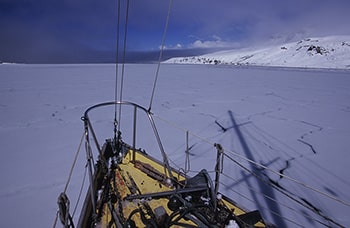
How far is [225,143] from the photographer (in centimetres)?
423

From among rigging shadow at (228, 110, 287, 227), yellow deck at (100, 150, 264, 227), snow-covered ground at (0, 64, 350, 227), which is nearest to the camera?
yellow deck at (100, 150, 264, 227)

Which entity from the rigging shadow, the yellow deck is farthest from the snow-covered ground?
the yellow deck

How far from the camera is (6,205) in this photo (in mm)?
2502

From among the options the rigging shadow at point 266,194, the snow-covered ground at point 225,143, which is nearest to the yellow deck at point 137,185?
the snow-covered ground at point 225,143

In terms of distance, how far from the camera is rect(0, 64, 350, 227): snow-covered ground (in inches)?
102

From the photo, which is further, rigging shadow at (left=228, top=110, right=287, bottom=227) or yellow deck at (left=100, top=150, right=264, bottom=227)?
rigging shadow at (left=228, top=110, right=287, bottom=227)

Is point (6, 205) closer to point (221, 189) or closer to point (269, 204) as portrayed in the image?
point (221, 189)

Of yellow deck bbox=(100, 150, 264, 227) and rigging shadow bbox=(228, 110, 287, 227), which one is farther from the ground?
yellow deck bbox=(100, 150, 264, 227)

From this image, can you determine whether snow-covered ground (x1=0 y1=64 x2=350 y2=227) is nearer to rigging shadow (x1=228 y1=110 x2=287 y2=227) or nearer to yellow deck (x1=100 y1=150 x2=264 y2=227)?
rigging shadow (x1=228 y1=110 x2=287 y2=227)

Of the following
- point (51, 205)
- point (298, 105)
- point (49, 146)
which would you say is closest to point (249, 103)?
point (298, 105)

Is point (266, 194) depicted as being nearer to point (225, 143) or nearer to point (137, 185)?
point (225, 143)

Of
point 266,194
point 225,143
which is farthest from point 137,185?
point 225,143

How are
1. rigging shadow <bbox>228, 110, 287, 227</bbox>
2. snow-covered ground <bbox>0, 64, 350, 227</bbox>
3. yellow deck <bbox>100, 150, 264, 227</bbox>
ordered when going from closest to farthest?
yellow deck <bbox>100, 150, 264, 227</bbox> → rigging shadow <bbox>228, 110, 287, 227</bbox> → snow-covered ground <bbox>0, 64, 350, 227</bbox>

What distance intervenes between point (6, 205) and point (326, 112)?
7205 millimetres
